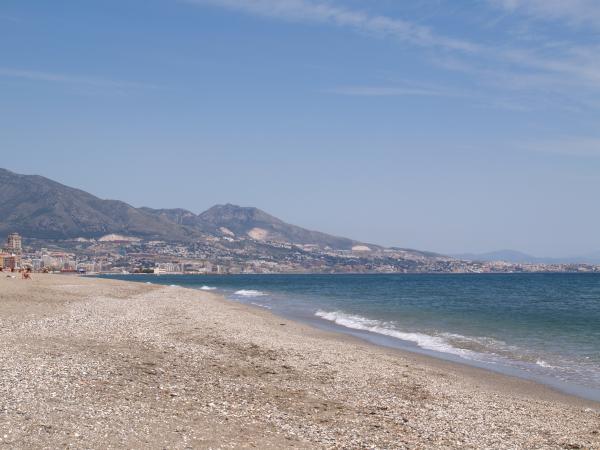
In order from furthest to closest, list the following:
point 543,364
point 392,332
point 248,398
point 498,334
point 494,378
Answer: point 392,332, point 498,334, point 543,364, point 494,378, point 248,398

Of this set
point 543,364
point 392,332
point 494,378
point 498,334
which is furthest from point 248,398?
point 498,334

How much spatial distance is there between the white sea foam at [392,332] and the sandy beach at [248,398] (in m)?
5.12

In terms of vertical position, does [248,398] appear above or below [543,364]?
above

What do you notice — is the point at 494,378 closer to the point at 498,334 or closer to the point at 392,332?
the point at 392,332

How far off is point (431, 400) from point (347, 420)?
138 inches

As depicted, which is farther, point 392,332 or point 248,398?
point 392,332

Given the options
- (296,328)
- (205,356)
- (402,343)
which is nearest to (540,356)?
(402,343)

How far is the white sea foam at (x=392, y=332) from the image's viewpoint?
28.0 metres

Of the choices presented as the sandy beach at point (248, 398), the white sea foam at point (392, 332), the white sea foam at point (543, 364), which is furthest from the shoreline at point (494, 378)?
the white sea foam at point (543, 364)

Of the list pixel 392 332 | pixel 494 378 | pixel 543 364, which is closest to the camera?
pixel 494 378

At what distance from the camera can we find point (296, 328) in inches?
1331

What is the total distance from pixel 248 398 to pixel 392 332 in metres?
22.3

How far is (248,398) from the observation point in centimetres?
1362

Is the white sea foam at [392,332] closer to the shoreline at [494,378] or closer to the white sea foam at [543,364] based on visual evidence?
the shoreline at [494,378]
